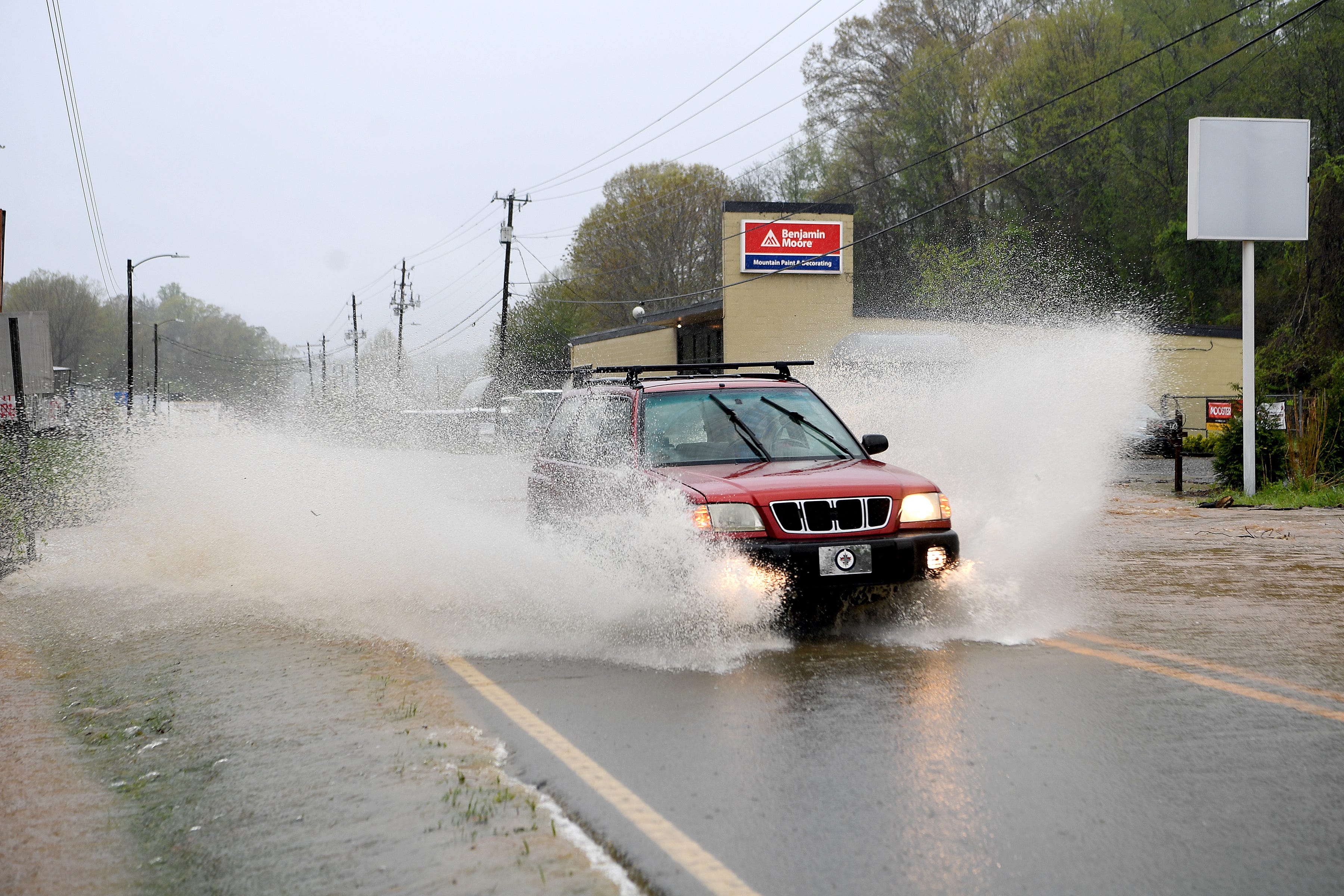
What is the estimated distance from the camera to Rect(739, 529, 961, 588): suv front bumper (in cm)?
663

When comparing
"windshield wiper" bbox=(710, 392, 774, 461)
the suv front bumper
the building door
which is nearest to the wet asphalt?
the suv front bumper

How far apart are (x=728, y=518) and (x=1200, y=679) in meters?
2.57

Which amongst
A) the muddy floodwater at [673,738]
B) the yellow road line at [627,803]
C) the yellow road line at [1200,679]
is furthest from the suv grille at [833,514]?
the yellow road line at [627,803]

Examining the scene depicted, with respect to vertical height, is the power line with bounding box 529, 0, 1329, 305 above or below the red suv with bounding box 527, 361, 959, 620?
above

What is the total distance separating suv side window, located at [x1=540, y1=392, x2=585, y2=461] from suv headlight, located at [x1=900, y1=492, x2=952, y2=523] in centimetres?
289

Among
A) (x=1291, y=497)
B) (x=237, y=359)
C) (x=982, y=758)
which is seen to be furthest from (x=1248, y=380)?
(x=237, y=359)

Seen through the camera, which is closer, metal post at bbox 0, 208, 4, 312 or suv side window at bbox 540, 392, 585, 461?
suv side window at bbox 540, 392, 585, 461

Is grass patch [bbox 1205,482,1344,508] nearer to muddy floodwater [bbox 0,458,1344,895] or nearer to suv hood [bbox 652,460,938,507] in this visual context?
muddy floodwater [bbox 0,458,1344,895]

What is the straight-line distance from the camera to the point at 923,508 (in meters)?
7.08

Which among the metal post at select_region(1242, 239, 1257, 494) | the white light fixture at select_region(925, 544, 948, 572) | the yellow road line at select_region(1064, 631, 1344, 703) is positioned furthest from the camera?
the metal post at select_region(1242, 239, 1257, 494)

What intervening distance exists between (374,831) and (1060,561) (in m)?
7.80

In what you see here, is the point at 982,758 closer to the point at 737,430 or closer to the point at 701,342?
the point at 737,430

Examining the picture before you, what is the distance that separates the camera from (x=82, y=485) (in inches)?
734

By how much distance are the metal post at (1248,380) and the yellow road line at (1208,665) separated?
450 inches
